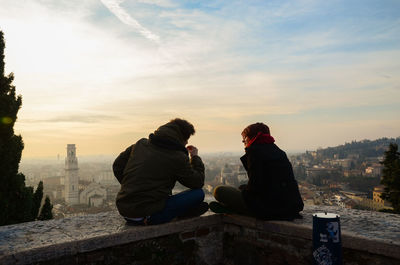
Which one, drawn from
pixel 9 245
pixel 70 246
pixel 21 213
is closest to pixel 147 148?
pixel 70 246

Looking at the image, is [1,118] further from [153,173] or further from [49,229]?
[153,173]

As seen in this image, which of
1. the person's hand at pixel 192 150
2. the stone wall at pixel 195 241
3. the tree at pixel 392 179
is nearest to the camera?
the stone wall at pixel 195 241

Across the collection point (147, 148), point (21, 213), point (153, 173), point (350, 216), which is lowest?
point (21, 213)

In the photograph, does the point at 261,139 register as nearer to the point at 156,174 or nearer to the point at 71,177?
the point at 156,174

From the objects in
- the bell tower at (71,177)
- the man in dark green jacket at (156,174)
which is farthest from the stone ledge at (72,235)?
the bell tower at (71,177)

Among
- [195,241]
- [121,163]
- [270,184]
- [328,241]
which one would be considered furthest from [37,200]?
[328,241]

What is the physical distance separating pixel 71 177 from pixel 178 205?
67.0 meters

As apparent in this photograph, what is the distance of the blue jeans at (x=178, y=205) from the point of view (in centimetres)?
307

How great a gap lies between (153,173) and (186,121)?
0.62m

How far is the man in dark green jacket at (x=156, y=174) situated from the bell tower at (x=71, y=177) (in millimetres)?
63216

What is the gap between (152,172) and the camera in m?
2.95

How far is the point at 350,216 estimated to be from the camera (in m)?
3.38

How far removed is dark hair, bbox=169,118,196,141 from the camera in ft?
10.4

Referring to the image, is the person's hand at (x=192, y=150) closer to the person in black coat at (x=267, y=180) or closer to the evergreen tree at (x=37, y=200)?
the person in black coat at (x=267, y=180)
